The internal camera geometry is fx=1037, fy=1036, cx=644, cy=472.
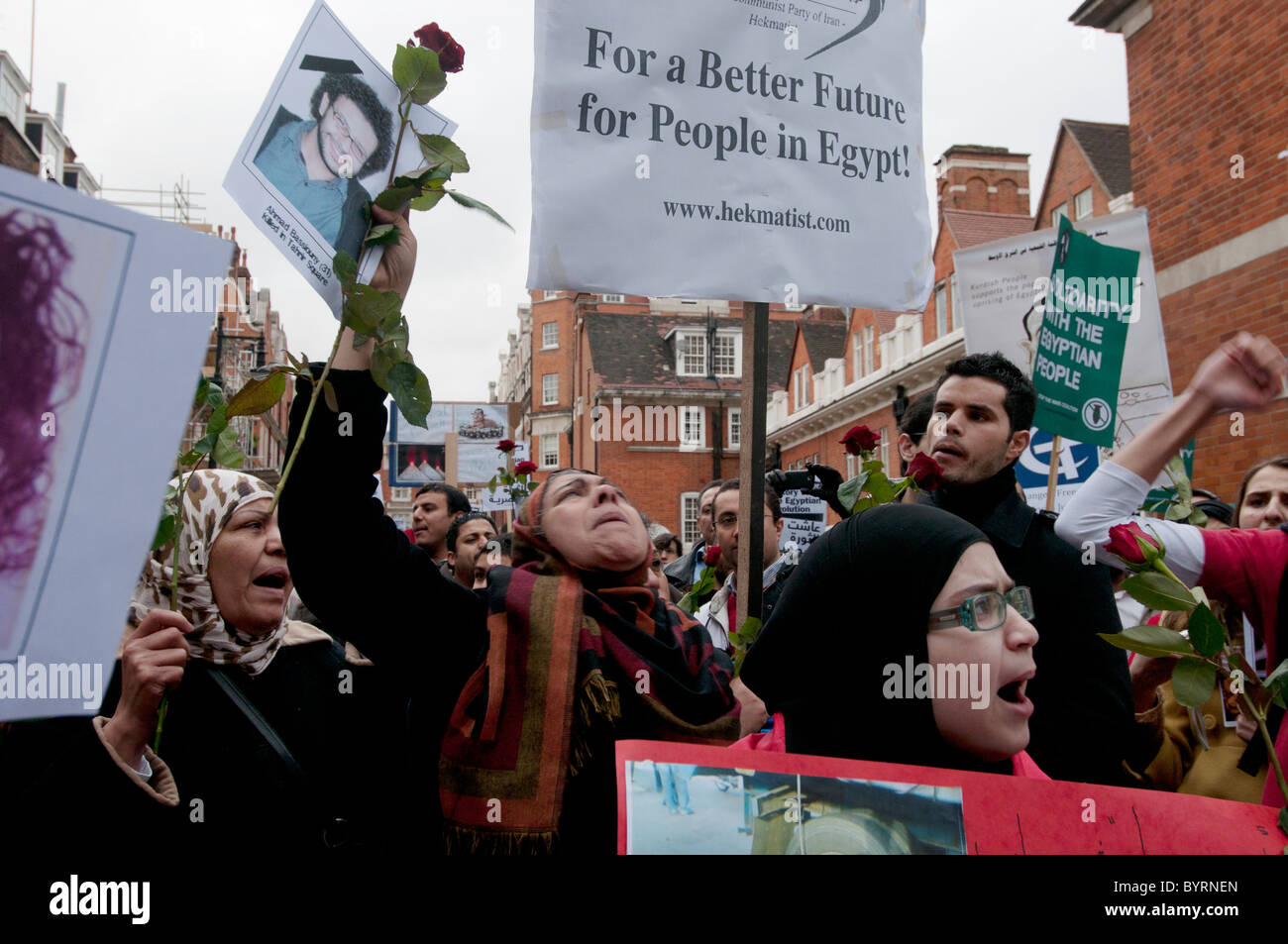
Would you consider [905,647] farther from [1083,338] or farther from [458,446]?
[458,446]

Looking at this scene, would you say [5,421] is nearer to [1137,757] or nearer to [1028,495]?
[1137,757]

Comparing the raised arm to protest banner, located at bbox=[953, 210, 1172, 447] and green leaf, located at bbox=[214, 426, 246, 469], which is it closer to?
green leaf, located at bbox=[214, 426, 246, 469]

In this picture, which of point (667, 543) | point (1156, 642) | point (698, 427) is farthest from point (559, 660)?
point (698, 427)

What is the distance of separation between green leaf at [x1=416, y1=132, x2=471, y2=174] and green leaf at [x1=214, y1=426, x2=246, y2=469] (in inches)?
28.9

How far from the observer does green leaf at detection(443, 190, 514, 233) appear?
1757mm

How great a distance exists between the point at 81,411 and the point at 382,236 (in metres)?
0.63

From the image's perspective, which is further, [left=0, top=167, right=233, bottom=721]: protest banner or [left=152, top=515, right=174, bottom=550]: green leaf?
[left=152, top=515, right=174, bottom=550]: green leaf

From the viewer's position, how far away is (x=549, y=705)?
1.92m

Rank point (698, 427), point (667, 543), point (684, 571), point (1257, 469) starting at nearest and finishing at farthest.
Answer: point (1257, 469) → point (684, 571) → point (667, 543) → point (698, 427)

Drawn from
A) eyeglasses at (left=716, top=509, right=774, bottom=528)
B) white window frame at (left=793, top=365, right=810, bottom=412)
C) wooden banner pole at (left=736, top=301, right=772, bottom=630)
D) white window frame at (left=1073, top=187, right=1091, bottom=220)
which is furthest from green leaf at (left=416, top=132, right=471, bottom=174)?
white window frame at (left=793, top=365, right=810, bottom=412)

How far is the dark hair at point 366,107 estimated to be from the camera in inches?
73.1

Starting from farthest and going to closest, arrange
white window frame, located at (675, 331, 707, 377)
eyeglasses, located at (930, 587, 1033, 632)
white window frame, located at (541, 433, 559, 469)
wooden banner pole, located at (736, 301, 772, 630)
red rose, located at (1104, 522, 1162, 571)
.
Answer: white window frame, located at (541, 433, 559, 469) → white window frame, located at (675, 331, 707, 377) → wooden banner pole, located at (736, 301, 772, 630) → red rose, located at (1104, 522, 1162, 571) → eyeglasses, located at (930, 587, 1033, 632)

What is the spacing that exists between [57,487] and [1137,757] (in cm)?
241
